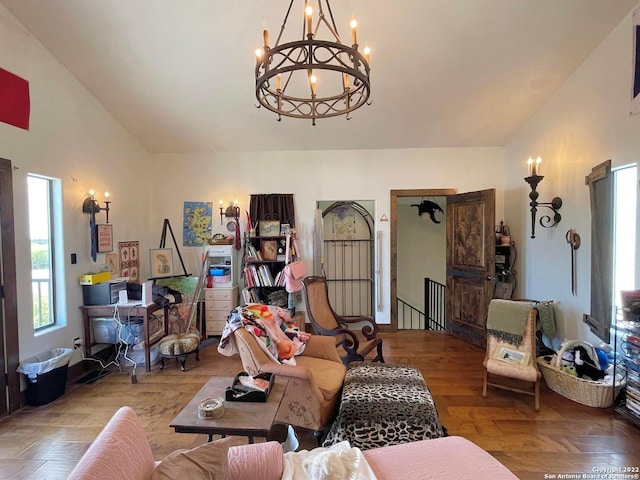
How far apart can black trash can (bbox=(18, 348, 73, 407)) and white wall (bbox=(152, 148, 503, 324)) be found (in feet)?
6.90

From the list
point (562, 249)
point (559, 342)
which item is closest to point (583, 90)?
point (562, 249)

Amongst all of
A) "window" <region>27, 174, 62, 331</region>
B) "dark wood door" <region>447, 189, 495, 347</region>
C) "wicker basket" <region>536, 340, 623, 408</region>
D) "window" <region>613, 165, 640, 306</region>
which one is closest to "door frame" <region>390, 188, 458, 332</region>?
"dark wood door" <region>447, 189, 495, 347</region>

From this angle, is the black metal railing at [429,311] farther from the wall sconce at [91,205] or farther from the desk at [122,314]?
the wall sconce at [91,205]

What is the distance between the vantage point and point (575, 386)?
8.85 feet

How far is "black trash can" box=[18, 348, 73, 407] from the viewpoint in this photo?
106 inches

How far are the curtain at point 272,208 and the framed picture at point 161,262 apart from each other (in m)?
1.29

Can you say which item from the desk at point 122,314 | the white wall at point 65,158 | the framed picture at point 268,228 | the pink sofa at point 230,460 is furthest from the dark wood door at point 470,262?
the white wall at point 65,158

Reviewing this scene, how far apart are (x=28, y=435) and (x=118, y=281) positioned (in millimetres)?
1603

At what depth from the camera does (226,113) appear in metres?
3.84

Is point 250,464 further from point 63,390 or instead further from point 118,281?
point 118,281

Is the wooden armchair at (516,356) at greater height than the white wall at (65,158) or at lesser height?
lesser

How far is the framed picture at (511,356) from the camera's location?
278 centimetres

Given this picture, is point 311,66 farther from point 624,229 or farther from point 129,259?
point 129,259

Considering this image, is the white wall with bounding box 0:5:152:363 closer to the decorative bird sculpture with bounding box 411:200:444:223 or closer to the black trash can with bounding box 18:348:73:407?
the black trash can with bounding box 18:348:73:407
